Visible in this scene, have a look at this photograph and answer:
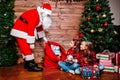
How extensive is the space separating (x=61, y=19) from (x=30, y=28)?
0.84 m

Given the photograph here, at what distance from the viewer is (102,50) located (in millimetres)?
4465

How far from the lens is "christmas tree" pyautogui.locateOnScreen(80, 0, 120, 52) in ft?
A: 14.5

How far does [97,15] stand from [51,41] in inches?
44.2

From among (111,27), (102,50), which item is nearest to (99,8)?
(111,27)

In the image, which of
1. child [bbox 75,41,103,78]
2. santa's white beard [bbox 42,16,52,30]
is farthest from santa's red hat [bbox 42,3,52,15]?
child [bbox 75,41,103,78]

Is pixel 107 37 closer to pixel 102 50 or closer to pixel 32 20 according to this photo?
pixel 102 50

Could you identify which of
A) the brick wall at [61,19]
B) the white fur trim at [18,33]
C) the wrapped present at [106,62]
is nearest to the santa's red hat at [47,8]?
the brick wall at [61,19]

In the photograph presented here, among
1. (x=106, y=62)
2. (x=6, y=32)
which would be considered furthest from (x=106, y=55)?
(x=6, y=32)

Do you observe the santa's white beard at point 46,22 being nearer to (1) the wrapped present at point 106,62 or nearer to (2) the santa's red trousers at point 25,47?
(2) the santa's red trousers at point 25,47

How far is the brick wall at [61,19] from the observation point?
475 cm

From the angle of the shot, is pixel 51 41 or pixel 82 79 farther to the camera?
pixel 51 41

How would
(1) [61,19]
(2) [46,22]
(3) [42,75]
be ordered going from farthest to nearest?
(1) [61,19], (2) [46,22], (3) [42,75]

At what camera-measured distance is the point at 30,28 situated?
13.9 feet

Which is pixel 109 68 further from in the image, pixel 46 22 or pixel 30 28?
pixel 30 28
